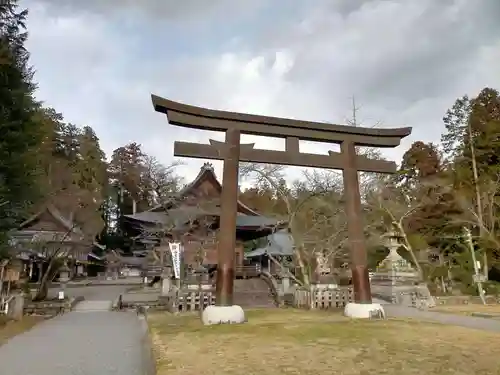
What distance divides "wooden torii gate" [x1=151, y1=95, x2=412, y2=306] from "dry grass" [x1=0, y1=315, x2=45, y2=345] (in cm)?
538

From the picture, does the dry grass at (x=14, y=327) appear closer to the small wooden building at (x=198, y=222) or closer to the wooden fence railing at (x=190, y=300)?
the wooden fence railing at (x=190, y=300)

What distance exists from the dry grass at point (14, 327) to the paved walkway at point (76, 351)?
0.25 m

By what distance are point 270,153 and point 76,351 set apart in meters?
6.81

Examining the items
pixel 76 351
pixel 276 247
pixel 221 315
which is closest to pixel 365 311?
pixel 221 315

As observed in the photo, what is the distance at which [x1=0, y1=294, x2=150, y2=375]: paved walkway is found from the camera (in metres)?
6.86

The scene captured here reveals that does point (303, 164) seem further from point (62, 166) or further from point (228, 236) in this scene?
point (62, 166)

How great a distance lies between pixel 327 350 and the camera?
7.05m

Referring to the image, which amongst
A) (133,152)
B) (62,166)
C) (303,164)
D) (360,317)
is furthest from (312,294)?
(133,152)

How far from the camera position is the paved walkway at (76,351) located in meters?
6.86

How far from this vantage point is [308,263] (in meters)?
23.1

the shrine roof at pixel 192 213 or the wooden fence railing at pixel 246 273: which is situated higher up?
the shrine roof at pixel 192 213

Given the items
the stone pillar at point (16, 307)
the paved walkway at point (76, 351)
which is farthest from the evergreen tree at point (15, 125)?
the paved walkway at point (76, 351)

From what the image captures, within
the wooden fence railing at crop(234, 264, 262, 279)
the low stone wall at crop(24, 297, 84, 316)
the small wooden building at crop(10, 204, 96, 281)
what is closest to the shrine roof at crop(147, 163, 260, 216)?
the wooden fence railing at crop(234, 264, 262, 279)

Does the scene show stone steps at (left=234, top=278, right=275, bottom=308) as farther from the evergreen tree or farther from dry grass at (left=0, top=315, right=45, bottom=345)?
the evergreen tree
